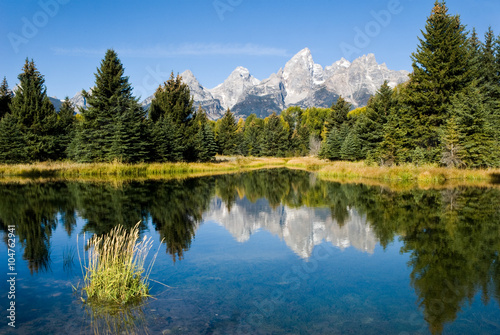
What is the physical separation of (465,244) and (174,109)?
4353cm

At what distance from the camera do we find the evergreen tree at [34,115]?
3828cm

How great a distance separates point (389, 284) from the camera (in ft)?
23.5

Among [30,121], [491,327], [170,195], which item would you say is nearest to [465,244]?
[491,327]

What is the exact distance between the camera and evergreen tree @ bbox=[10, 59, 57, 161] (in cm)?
3828

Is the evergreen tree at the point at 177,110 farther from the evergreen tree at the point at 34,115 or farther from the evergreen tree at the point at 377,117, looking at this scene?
Result: the evergreen tree at the point at 377,117

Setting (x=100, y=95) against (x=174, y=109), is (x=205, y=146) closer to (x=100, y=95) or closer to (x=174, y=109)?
(x=174, y=109)

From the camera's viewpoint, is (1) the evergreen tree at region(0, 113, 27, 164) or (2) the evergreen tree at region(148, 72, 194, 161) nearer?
(1) the evergreen tree at region(0, 113, 27, 164)

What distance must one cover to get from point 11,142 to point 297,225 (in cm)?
3666

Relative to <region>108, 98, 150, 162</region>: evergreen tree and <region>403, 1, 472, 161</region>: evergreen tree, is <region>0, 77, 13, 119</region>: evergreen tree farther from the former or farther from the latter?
<region>403, 1, 472, 161</region>: evergreen tree

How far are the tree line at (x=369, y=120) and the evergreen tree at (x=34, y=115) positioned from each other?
11cm

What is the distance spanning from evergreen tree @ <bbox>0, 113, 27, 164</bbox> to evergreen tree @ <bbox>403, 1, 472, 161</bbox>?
42.8 meters

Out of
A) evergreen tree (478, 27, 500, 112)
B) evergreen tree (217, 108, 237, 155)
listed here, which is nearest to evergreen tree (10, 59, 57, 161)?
evergreen tree (217, 108, 237, 155)

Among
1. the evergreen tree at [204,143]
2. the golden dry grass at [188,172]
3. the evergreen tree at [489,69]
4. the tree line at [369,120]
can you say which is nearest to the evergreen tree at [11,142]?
the tree line at [369,120]

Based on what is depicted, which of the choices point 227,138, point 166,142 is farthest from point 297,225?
point 227,138
